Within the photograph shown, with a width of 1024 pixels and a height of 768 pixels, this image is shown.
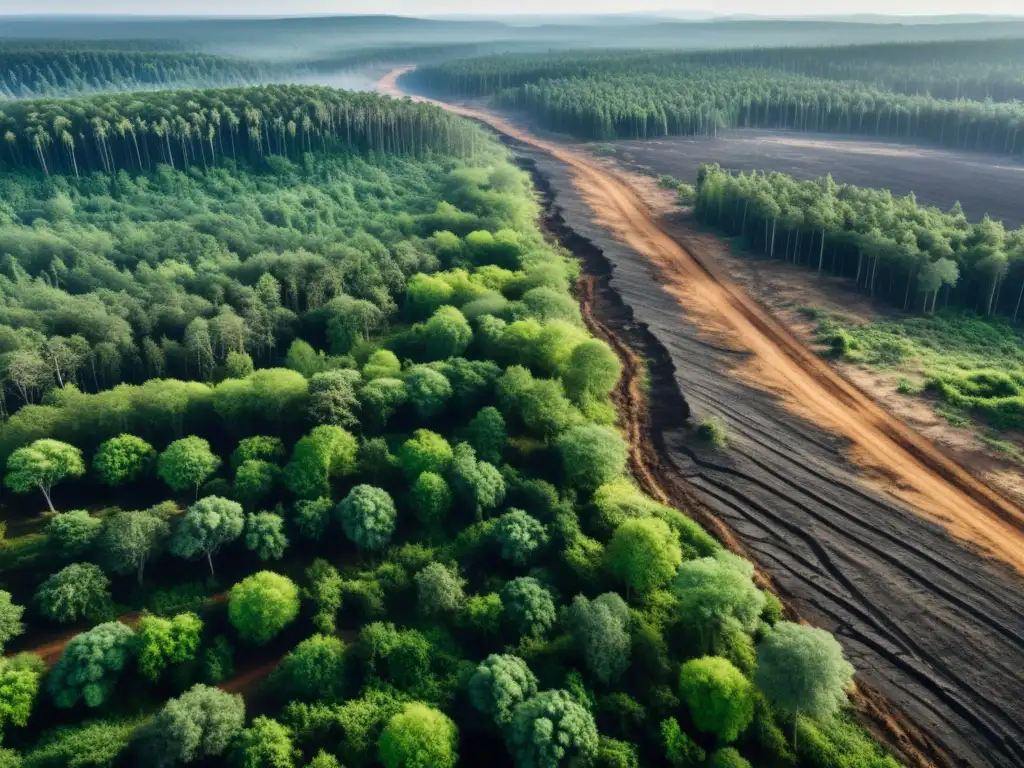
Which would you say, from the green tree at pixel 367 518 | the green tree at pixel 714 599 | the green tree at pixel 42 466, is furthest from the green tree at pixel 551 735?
the green tree at pixel 42 466

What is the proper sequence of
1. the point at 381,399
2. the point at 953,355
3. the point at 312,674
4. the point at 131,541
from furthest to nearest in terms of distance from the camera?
the point at 953,355
the point at 381,399
the point at 131,541
the point at 312,674

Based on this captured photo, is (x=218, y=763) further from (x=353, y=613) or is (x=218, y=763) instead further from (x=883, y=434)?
(x=883, y=434)

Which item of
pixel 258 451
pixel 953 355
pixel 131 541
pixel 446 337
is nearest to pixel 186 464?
pixel 258 451

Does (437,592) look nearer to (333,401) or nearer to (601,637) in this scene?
(601,637)

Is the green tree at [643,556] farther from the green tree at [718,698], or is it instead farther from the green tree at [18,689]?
the green tree at [18,689]

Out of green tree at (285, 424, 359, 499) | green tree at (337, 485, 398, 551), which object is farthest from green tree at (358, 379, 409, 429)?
green tree at (337, 485, 398, 551)

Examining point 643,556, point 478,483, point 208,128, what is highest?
point 208,128
